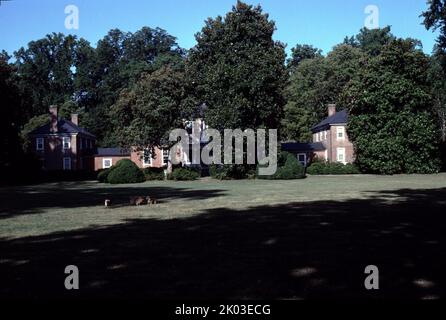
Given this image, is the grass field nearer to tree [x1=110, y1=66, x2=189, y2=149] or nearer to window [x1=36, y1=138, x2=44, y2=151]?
A: tree [x1=110, y1=66, x2=189, y2=149]

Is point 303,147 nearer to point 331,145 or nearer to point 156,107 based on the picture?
point 331,145

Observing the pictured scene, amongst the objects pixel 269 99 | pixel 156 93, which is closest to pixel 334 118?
pixel 269 99

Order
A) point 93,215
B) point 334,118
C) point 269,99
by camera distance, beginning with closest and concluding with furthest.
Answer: point 93,215 < point 269,99 < point 334,118

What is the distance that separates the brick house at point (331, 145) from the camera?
212 ft

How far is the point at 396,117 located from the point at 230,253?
4657cm

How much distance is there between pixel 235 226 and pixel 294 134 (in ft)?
223

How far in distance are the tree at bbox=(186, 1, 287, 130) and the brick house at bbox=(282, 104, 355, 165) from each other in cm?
1927

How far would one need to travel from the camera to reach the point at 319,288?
648 centimetres

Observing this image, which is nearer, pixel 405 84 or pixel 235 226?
pixel 235 226

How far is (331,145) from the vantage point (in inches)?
2569

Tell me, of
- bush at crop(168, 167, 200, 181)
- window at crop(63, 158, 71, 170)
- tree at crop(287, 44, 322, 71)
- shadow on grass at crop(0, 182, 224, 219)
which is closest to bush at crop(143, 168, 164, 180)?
bush at crop(168, 167, 200, 181)

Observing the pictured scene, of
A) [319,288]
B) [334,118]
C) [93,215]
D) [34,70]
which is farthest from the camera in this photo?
[34,70]
